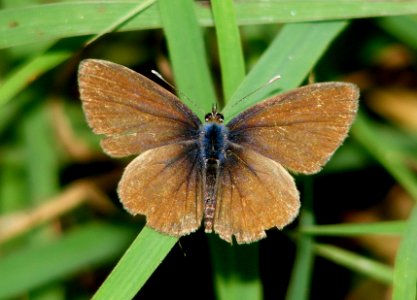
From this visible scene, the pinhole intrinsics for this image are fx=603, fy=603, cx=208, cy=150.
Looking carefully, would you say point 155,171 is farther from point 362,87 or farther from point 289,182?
point 362,87

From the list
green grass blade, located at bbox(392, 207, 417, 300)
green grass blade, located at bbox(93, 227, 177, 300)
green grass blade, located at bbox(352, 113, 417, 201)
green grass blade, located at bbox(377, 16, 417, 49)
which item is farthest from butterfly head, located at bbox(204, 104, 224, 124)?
green grass blade, located at bbox(377, 16, 417, 49)

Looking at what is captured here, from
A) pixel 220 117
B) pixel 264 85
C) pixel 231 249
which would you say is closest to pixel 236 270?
pixel 231 249

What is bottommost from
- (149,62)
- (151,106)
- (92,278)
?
(92,278)

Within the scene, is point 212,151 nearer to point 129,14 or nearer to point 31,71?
point 129,14

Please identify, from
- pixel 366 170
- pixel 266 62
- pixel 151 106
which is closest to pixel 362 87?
pixel 366 170

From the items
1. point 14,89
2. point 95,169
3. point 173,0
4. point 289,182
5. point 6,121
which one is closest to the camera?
point 289,182

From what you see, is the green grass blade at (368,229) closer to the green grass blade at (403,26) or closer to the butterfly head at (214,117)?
the butterfly head at (214,117)

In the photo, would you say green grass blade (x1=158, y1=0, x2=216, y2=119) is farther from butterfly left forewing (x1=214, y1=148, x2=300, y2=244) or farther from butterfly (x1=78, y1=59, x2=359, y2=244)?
butterfly left forewing (x1=214, y1=148, x2=300, y2=244)
